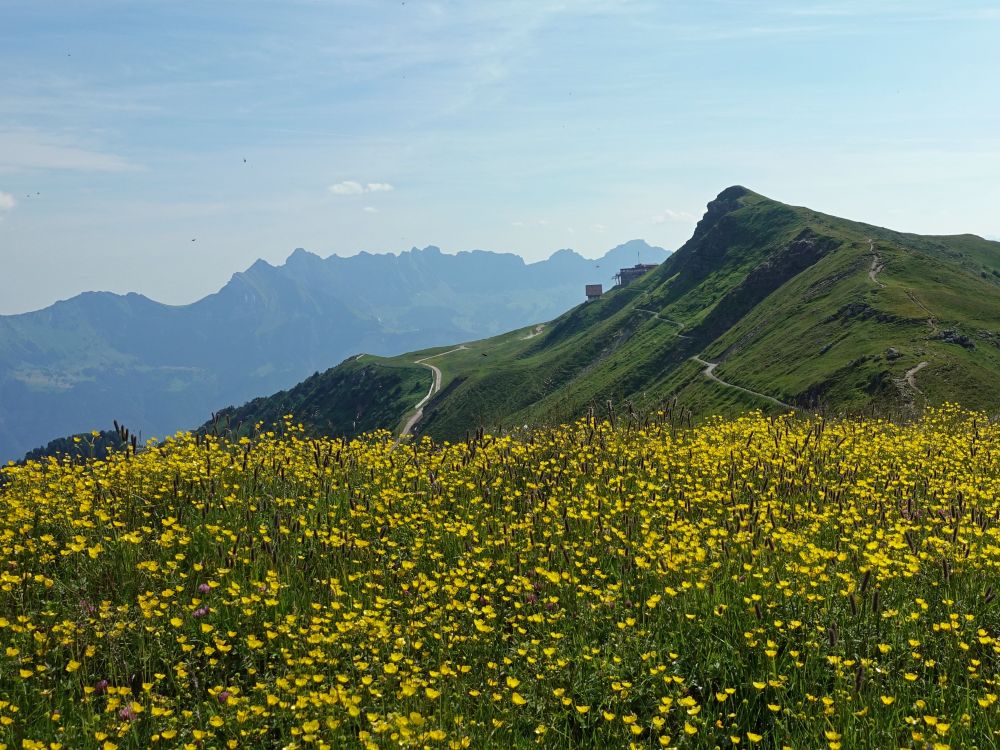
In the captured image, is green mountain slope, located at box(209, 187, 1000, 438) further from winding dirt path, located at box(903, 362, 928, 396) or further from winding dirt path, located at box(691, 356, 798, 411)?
winding dirt path, located at box(691, 356, 798, 411)

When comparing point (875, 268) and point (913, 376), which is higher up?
point (875, 268)

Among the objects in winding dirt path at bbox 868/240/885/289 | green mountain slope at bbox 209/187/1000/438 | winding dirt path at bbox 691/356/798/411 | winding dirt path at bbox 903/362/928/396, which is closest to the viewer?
winding dirt path at bbox 903/362/928/396

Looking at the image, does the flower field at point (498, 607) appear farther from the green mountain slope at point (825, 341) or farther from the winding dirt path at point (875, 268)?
the winding dirt path at point (875, 268)

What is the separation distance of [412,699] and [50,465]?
355 inches

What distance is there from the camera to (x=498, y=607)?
8656mm

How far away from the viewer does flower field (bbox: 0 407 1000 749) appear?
648 cm

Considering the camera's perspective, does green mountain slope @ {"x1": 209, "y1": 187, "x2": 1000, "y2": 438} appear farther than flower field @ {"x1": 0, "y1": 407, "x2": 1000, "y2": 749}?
Yes

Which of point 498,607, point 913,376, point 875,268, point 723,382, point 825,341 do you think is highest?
point 875,268

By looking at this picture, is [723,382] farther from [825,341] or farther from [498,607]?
[498,607]

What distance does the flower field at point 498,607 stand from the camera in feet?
21.3

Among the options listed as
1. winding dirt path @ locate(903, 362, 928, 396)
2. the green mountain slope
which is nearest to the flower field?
the green mountain slope

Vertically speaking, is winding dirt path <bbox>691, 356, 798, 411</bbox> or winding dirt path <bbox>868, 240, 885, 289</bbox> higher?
winding dirt path <bbox>868, 240, 885, 289</bbox>

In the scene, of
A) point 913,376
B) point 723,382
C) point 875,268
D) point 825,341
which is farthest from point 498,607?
point 875,268

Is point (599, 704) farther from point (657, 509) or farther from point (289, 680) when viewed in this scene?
point (657, 509)
